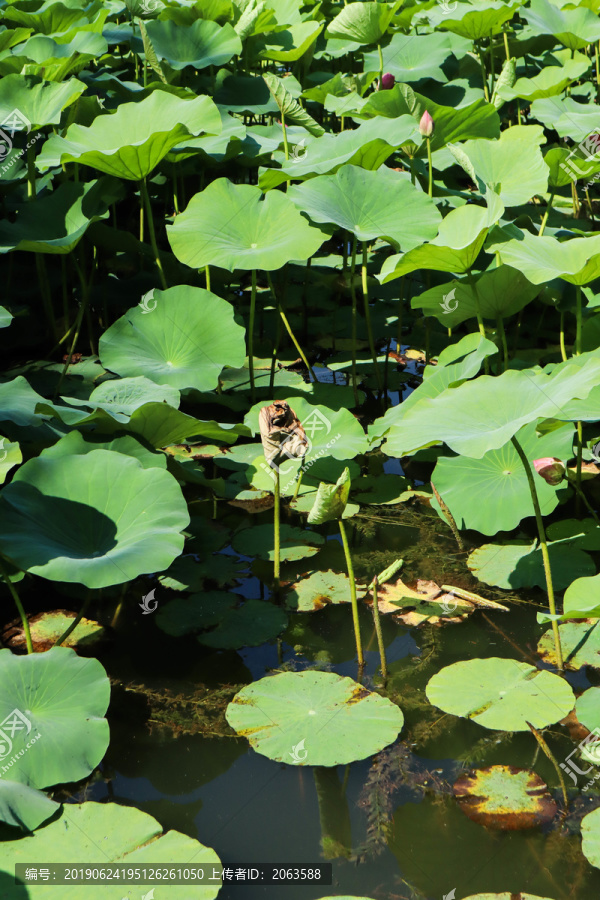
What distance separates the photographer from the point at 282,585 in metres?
2.34

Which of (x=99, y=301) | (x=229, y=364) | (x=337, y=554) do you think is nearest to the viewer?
(x=337, y=554)

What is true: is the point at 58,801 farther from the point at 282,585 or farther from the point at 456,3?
the point at 456,3

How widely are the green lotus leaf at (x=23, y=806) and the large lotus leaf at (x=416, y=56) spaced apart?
4.42 meters

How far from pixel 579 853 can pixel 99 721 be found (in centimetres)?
105

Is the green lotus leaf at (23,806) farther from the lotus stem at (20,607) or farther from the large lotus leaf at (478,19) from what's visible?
the large lotus leaf at (478,19)

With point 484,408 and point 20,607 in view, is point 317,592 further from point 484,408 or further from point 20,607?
point 20,607

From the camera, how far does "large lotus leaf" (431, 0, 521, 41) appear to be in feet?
14.3

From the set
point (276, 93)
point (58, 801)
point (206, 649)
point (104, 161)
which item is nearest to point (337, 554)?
point (206, 649)

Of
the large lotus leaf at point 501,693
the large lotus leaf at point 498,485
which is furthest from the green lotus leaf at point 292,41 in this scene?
the large lotus leaf at point 501,693

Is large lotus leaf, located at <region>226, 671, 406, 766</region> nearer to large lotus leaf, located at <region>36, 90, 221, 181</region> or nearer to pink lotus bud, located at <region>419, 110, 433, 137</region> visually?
large lotus leaf, located at <region>36, 90, 221, 181</region>

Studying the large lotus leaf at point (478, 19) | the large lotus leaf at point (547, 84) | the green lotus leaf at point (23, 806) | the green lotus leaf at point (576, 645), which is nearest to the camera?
the green lotus leaf at point (23, 806)

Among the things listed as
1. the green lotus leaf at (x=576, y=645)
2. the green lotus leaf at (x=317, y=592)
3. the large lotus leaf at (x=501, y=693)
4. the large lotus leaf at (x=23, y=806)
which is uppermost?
the large lotus leaf at (x=23, y=806)
